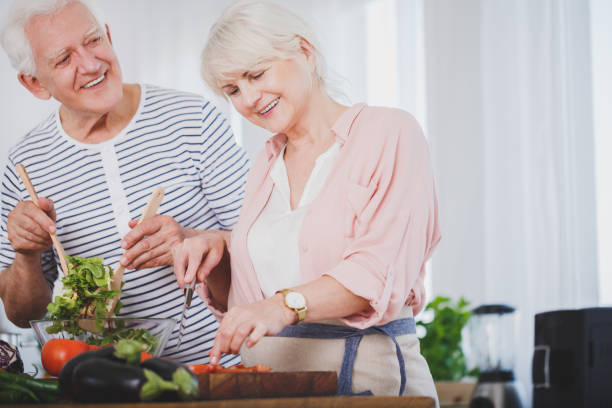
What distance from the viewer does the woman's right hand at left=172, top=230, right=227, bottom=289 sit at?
1562mm

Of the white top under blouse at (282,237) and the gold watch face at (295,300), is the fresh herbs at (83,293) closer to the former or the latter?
the white top under blouse at (282,237)

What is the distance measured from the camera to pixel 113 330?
141cm

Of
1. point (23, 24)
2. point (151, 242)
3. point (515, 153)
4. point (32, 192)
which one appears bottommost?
point (151, 242)

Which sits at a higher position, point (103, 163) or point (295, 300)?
point (103, 163)

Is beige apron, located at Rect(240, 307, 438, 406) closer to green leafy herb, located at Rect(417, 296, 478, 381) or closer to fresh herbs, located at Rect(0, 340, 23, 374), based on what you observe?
fresh herbs, located at Rect(0, 340, 23, 374)

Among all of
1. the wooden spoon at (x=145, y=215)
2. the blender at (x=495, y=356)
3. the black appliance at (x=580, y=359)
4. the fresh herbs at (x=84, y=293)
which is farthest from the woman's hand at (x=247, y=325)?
the blender at (x=495, y=356)

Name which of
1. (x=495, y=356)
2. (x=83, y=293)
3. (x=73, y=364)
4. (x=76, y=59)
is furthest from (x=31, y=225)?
(x=495, y=356)

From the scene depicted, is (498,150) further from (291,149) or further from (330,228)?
(330,228)

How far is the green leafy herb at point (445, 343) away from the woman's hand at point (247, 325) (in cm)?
209

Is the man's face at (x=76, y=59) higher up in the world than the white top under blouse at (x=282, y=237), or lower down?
higher up

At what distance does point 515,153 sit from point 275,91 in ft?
6.21

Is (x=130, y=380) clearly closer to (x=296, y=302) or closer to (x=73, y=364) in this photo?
(x=73, y=364)

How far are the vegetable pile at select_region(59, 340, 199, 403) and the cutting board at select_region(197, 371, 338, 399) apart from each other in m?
0.05

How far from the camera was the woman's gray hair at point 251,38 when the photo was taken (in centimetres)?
156
